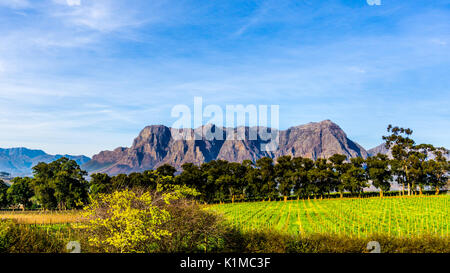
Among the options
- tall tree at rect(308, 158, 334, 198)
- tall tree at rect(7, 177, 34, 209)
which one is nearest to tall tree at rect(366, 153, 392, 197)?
tall tree at rect(308, 158, 334, 198)

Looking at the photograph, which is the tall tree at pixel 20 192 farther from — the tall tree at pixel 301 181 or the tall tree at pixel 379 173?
the tall tree at pixel 379 173

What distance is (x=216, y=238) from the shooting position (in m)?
17.1

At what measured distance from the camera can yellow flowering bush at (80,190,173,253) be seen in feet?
46.5

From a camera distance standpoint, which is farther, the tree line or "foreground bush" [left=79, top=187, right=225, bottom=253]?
→ the tree line

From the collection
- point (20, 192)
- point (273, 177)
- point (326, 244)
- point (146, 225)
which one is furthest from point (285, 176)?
point (146, 225)

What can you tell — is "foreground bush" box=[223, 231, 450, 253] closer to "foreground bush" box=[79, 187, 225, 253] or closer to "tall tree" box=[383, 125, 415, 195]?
"foreground bush" box=[79, 187, 225, 253]

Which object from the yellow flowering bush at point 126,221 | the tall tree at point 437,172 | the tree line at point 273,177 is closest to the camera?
the yellow flowering bush at point 126,221

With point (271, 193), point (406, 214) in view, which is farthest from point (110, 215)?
point (271, 193)

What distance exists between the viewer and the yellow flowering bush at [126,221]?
1416 cm

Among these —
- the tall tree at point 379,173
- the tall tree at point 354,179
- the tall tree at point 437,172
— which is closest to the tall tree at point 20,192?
the tall tree at point 354,179

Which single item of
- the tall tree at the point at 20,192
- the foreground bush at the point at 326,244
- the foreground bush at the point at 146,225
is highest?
the foreground bush at the point at 146,225
